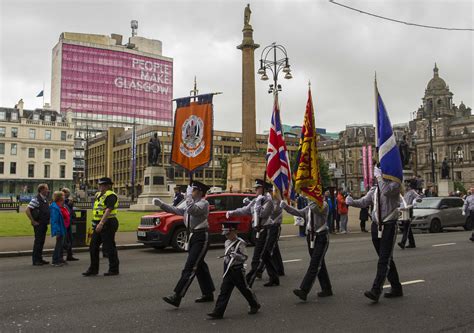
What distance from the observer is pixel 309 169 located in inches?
324

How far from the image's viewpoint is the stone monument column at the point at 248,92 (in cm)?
4269

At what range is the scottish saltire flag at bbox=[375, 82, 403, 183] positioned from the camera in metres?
7.30

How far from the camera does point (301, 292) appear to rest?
7.07 metres

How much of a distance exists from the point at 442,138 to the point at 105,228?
108 metres

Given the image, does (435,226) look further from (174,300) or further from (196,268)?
(174,300)

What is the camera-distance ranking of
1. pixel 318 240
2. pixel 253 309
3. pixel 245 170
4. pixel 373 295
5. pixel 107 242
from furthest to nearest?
pixel 245 170 → pixel 107 242 → pixel 318 240 → pixel 373 295 → pixel 253 309

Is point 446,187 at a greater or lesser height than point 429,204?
greater

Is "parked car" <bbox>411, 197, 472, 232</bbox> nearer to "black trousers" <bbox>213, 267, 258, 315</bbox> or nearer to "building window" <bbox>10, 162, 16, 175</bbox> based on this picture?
"black trousers" <bbox>213, 267, 258, 315</bbox>

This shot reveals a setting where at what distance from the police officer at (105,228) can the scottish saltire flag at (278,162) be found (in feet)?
11.2

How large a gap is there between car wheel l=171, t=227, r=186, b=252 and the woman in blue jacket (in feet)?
11.6

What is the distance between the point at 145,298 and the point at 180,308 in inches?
35.4

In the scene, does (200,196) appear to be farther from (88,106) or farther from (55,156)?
(88,106)

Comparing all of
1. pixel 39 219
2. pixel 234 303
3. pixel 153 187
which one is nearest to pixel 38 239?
pixel 39 219

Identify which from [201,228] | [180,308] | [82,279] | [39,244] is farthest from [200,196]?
[39,244]
